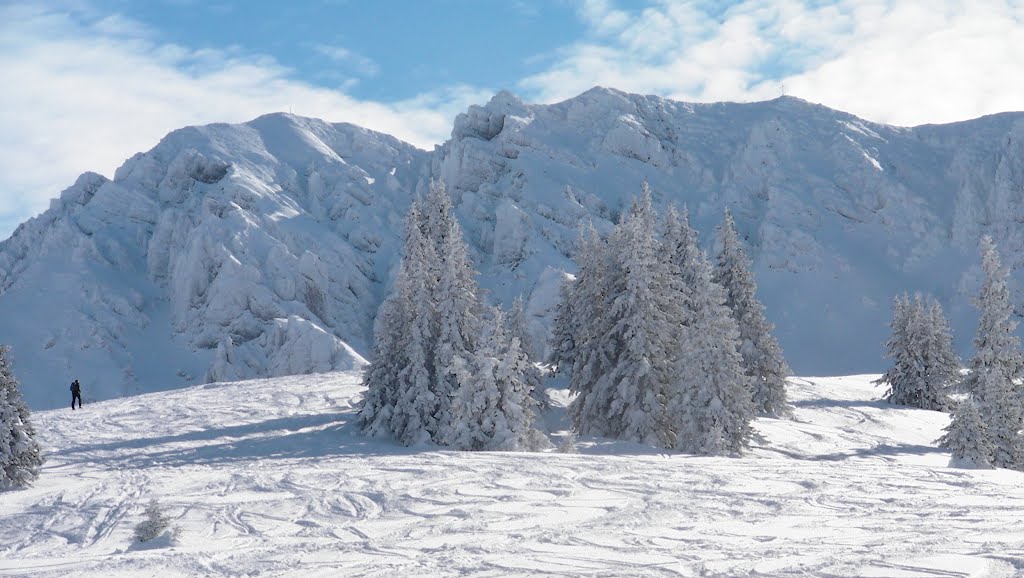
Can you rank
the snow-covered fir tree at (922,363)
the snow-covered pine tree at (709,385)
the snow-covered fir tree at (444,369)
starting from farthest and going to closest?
1. the snow-covered fir tree at (922,363)
2. the snow-covered pine tree at (709,385)
3. the snow-covered fir tree at (444,369)

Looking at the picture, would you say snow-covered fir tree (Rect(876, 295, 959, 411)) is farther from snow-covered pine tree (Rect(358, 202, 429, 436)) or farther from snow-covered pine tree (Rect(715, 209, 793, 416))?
snow-covered pine tree (Rect(358, 202, 429, 436))

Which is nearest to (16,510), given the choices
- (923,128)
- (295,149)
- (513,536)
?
(513,536)

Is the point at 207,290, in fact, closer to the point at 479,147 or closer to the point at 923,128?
the point at 479,147

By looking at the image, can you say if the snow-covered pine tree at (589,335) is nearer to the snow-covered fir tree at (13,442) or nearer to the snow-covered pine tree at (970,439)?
the snow-covered pine tree at (970,439)

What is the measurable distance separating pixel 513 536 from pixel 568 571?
7.37 feet

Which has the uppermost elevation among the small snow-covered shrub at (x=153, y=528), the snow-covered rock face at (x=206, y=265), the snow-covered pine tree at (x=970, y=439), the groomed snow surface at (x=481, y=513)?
the snow-covered rock face at (x=206, y=265)

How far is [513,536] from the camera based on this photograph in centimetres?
1297

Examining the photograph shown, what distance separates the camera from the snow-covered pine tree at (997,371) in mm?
29625

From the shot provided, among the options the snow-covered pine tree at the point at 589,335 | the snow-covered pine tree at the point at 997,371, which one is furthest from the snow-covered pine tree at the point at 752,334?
the snow-covered pine tree at the point at 997,371

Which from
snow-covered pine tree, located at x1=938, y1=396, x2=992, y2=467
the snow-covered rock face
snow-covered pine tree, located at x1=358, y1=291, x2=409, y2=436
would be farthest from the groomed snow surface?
the snow-covered rock face

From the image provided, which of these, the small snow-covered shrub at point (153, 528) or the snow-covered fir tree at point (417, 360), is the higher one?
the snow-covered fir tree at point (417, 360)

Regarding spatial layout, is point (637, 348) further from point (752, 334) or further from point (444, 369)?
point (752, 334)

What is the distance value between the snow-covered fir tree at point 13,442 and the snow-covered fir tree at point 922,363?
131 ft

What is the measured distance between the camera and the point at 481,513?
14.9 metres
